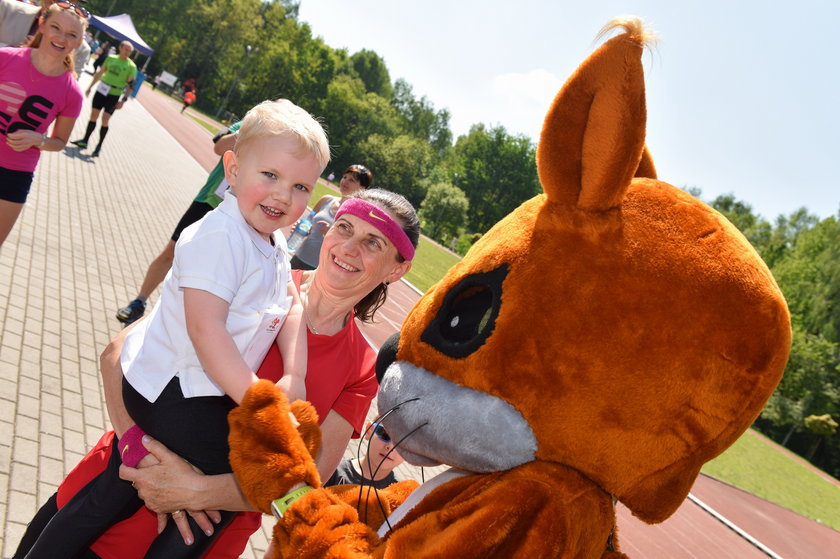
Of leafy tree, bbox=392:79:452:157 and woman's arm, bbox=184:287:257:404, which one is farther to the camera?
leafy tree, bbox=392:79:452:157

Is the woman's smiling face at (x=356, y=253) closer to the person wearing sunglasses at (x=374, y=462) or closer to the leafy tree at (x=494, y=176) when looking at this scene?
the person wearing sunglasses at (x=374, y=462)

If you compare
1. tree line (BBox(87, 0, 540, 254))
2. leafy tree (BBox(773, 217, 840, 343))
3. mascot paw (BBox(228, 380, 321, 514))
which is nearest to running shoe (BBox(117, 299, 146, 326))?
mascot paw (BBox(228, 380, 321, 514))

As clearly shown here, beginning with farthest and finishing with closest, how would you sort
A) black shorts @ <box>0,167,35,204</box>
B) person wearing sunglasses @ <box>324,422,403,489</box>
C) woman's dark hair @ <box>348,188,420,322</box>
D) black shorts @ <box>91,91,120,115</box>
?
black shorts @ <box>91,91,120,115</box> < black shorts @ <box>0,167,35,204</box> < woman's dark hair @ <box>348,188,420,322</box> < person wearing sunglasses @ <box>324,422,403,489</box>

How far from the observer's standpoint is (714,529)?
981 cm

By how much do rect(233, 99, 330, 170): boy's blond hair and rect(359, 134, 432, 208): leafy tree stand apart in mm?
A: 56151

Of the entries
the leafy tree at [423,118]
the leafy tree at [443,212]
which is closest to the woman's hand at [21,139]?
the leafy tree at [443,212]

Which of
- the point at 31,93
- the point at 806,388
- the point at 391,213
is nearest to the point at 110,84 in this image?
the point at 31,93

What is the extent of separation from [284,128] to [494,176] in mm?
66719

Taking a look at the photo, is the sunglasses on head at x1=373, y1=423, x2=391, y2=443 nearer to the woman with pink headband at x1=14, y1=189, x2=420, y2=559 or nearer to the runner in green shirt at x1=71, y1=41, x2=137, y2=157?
the woman with pink headband at x1=14, y1=189, x2=420, y2=559

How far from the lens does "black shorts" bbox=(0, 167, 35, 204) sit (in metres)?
4.17

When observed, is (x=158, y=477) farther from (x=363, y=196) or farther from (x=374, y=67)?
(x=374, y=67)

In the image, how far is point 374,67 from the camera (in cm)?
8556

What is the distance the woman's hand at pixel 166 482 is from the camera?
1667mm

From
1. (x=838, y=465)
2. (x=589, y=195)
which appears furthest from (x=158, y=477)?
(x=838, y=465)
